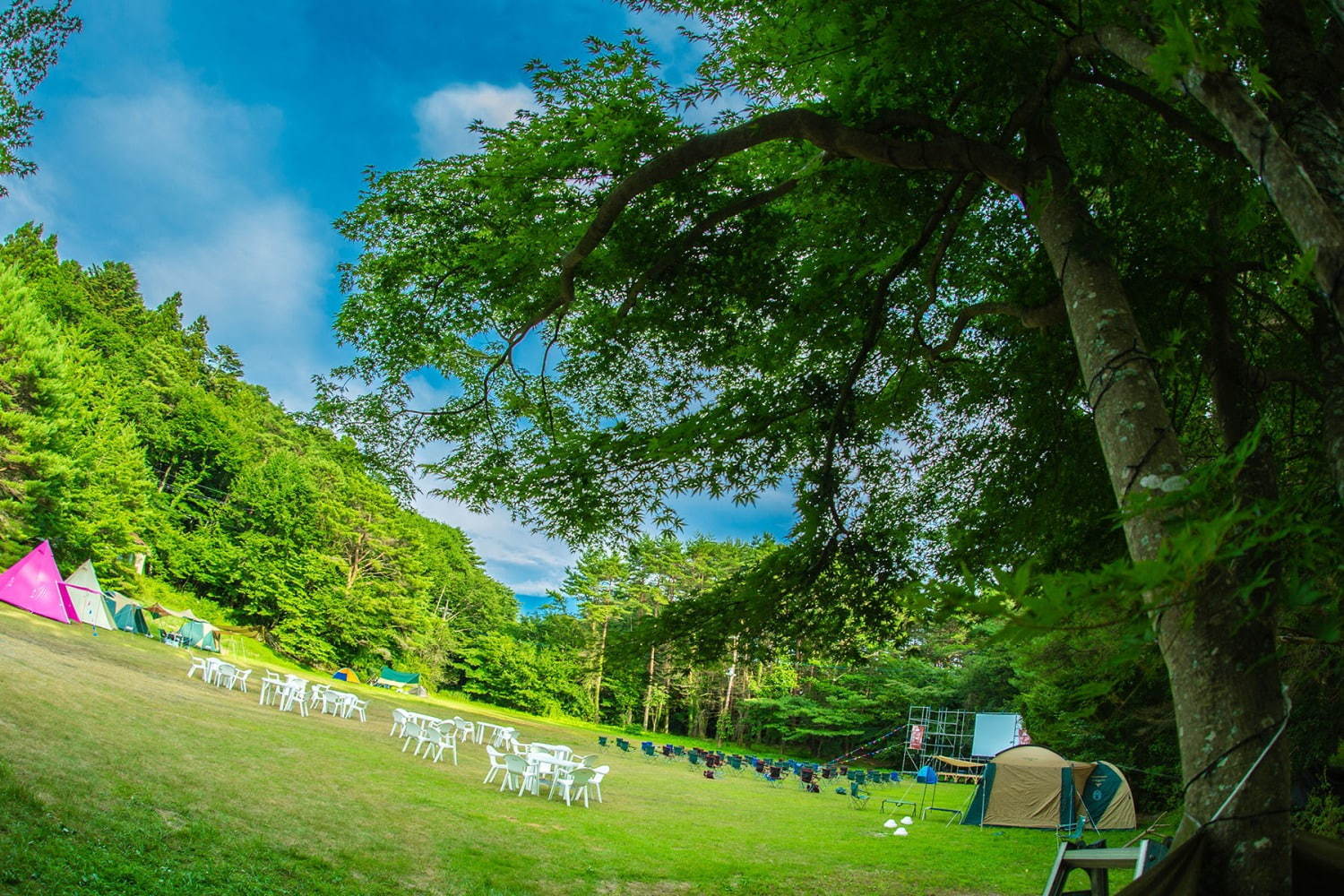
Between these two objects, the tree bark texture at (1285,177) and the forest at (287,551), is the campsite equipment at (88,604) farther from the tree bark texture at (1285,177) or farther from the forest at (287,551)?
the tree bark texture at (1285,177)

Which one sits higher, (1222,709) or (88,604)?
(1222,709)

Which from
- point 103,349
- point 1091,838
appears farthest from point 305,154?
point 103,349

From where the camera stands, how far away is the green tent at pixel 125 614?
1066 inches

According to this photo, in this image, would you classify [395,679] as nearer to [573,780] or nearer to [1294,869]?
[573,780]

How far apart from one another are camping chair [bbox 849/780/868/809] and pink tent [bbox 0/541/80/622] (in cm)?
2485

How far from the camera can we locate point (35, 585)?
23.9 meters

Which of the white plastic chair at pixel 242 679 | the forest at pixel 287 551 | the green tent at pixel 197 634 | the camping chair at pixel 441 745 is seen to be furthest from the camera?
the forest at pixel 287 551

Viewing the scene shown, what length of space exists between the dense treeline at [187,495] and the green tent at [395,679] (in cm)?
271

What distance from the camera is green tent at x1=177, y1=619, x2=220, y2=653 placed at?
27500 mm

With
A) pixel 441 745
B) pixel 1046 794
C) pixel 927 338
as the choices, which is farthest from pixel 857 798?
pixel 927 338

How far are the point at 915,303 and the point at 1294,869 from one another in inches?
181

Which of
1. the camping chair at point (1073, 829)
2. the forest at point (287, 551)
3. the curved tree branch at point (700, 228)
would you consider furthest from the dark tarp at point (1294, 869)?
the forest at point (287, 551)

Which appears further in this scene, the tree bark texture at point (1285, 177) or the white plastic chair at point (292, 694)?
the white plastic chair at point (292, 694)

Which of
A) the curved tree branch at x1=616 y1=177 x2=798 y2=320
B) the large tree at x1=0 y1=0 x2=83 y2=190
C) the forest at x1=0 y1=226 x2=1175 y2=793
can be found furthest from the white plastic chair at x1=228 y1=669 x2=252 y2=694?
the curved tree branch at x1=616 y1=177 x2=798 y2=320
